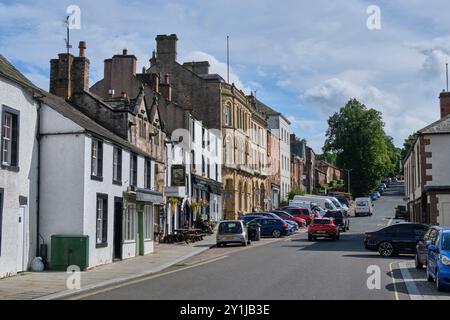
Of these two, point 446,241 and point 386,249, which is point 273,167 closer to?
point 386,249

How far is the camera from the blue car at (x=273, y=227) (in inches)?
1709

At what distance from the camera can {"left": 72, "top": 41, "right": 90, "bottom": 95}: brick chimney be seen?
31562mm

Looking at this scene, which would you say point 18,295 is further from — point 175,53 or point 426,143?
point 175,53

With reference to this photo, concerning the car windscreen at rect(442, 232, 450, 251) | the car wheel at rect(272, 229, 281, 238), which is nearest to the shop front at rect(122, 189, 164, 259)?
the car wheel at rect(272, 229, 281, 238)

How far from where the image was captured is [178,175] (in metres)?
39.0

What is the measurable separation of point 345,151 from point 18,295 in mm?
89576

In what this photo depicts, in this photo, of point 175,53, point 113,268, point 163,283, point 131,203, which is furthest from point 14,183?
point 175,53

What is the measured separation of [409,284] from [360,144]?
85075 millimetres

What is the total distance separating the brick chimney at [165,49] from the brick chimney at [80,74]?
26.3 metres

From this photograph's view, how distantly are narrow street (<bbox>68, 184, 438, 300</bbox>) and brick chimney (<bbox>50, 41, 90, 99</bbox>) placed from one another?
423 inches

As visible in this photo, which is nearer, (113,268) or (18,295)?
(18,295)

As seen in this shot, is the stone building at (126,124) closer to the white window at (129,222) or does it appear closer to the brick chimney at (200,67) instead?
the white window at (129,222)

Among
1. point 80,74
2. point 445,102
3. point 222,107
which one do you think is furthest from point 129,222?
point 222,107

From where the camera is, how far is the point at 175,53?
58156 mm
